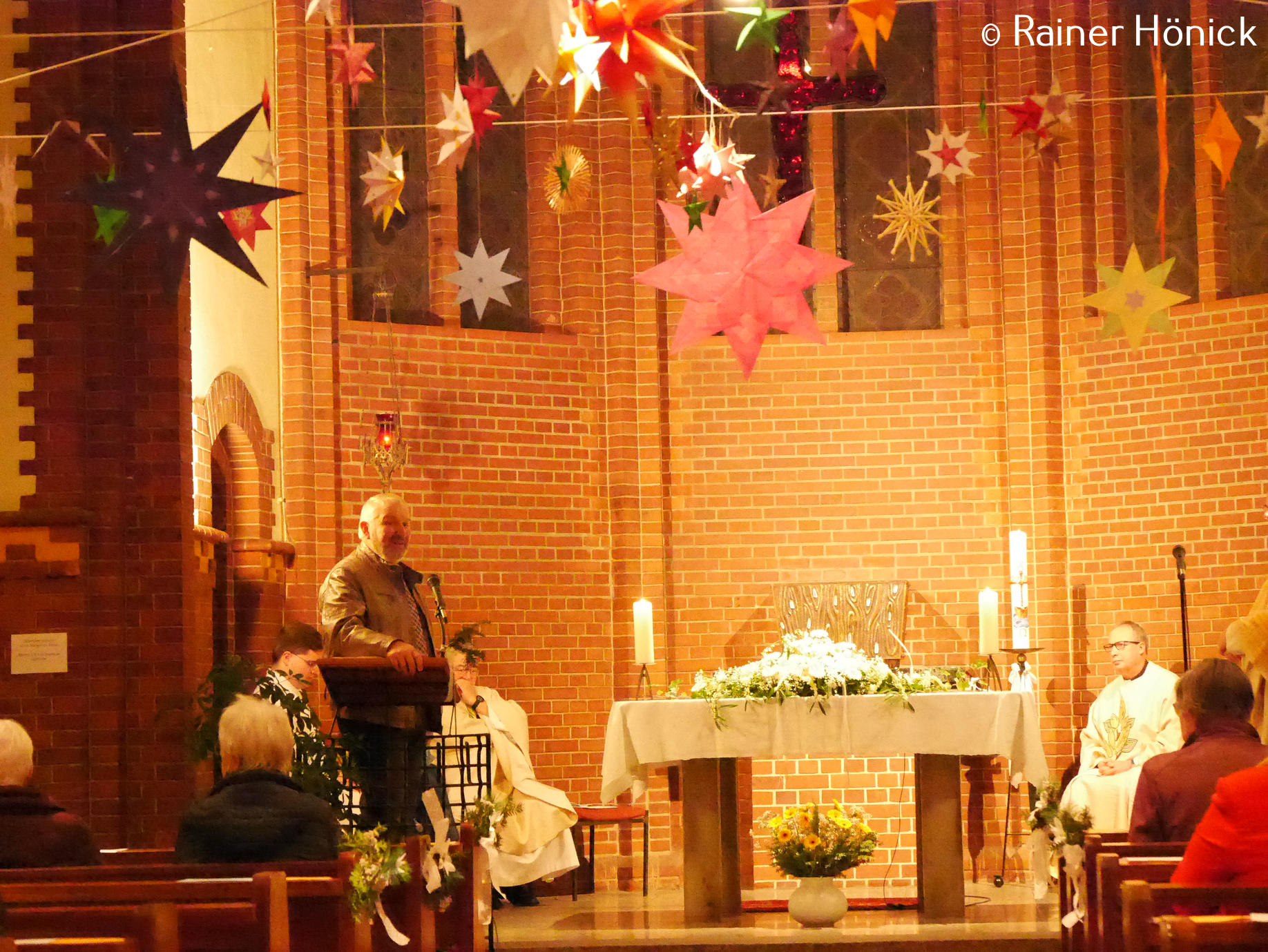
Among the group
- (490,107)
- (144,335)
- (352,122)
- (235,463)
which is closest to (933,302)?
(490,107)

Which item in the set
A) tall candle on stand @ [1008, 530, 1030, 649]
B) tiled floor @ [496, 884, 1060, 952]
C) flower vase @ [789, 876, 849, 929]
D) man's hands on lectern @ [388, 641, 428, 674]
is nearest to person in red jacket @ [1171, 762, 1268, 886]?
man's hands on lectern @ [388, 641, 428, 674]

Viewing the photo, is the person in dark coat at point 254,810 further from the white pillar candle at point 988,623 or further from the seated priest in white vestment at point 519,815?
the white pillar candle at point 988,623

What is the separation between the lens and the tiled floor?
7219 millimetres

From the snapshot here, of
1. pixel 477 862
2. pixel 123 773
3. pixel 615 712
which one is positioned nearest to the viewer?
pixel 477 862

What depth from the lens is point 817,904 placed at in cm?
772

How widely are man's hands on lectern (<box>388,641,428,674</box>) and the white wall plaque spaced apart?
81.4 inches

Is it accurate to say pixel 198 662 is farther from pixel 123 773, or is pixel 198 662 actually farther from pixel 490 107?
pixel 490 107

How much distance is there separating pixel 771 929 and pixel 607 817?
6.61 feet

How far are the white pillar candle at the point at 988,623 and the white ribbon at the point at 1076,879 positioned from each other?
3.51 meters

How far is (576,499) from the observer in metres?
10.8

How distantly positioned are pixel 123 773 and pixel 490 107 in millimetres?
5319

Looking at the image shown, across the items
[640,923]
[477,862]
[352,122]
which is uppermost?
[352,122]

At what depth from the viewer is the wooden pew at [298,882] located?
14.4 feet

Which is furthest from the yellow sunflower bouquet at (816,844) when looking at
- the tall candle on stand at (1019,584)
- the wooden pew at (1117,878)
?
the wooden pew at (1117,878)
